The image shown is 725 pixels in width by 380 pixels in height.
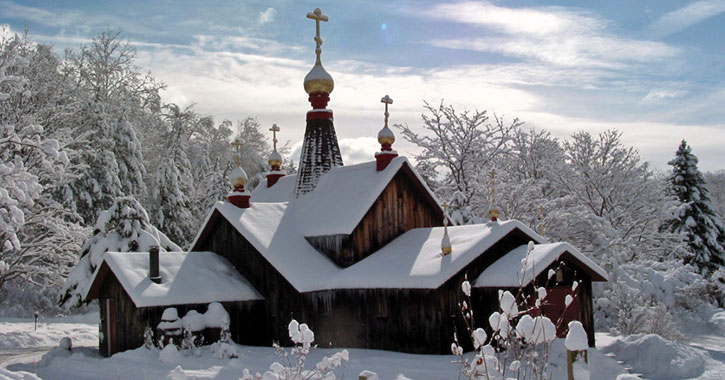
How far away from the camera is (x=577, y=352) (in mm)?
4484

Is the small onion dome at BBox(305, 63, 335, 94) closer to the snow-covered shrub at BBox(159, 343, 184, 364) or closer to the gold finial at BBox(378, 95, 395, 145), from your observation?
the gold finial at BBox(378, 95, 395, 145)

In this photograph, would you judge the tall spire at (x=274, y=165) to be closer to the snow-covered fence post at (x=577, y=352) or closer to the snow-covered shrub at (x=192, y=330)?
the snow-covered shrub at (x=192, y=330)

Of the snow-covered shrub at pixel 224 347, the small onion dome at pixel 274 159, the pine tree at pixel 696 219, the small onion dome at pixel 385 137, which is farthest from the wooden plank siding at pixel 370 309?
the pine tree at pixel 696 219

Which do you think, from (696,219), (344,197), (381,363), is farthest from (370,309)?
(696,219)

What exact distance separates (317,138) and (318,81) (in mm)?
1878

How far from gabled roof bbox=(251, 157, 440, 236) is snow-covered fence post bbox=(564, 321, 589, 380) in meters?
14.5

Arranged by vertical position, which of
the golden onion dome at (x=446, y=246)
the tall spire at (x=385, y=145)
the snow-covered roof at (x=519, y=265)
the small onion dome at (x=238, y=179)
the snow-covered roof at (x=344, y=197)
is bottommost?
the snow-covered roof at (x=519, y=265)

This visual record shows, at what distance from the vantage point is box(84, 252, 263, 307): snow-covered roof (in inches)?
712

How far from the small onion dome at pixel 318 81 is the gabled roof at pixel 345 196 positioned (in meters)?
2.71

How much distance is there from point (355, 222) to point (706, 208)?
21489mm

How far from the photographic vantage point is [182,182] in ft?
129

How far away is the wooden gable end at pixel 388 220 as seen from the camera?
19328 millimetres

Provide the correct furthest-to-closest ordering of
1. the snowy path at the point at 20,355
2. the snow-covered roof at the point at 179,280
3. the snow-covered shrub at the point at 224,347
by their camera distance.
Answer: the snowy path at the point at 20,355 → the snow-covered roof at the point at 179,280 → the snow-covered shrub at the point at 224,347

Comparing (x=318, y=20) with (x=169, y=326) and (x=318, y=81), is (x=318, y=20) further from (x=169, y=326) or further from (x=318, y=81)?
(x=169, y=326)
